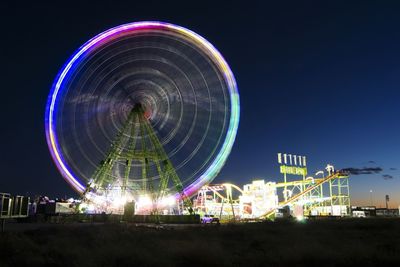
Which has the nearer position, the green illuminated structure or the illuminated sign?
the green illuminated structure

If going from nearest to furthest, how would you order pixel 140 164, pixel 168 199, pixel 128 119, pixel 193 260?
pixel 193 260 → pixel 128 119 → pixel 140 164 → pixel 168 199

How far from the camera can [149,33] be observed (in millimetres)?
35469

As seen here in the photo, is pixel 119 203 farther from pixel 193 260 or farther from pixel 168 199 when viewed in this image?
pixel 193 260

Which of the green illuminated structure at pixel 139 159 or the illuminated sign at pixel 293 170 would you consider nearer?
the green illuminated structure at pixel 139 159

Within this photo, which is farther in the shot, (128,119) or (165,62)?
(128,119)

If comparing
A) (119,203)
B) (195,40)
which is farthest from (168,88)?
(119,203)

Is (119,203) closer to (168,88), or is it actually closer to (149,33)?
(168,88)

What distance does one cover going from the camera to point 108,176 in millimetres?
46375

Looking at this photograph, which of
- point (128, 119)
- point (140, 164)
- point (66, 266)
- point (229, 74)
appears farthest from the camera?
point (140, 164)

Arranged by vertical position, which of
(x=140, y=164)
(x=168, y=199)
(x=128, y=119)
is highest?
(x=128, y=119)

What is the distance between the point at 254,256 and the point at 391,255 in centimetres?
455

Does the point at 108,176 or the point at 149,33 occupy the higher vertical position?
the point at 149,33

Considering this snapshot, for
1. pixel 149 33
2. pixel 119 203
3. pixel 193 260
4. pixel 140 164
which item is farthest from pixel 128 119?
pixel 193 260

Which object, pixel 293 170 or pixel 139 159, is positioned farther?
pixel 293 170
